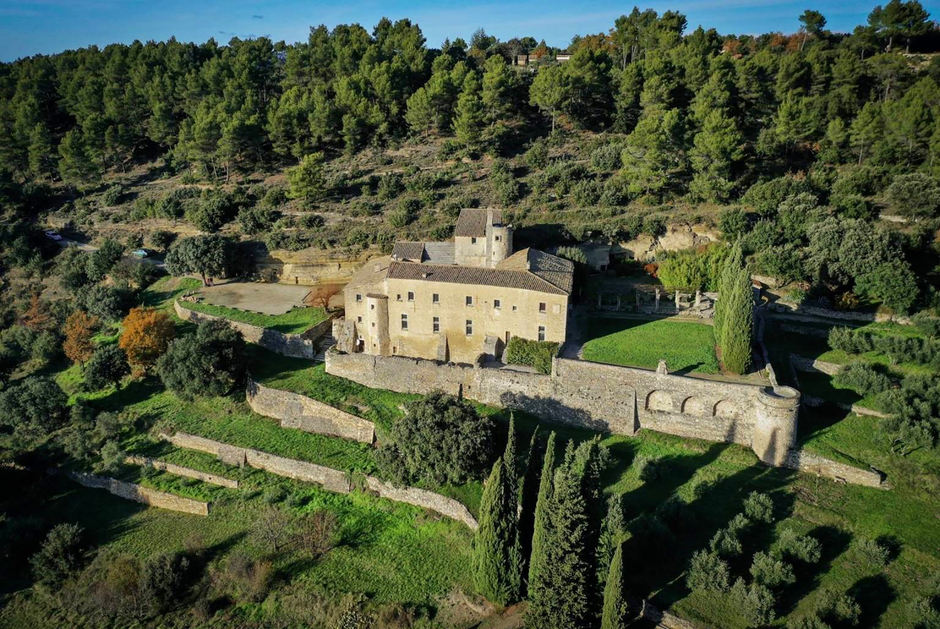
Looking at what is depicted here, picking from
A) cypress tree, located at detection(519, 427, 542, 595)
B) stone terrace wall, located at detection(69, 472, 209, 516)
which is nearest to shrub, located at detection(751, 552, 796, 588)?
cypress tree, located at detection(519, 427, 542, 595)

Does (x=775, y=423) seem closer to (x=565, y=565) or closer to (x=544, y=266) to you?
(x=565, y=565)

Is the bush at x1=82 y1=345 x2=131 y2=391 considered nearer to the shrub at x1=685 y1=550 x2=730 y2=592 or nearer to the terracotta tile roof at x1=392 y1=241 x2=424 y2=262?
the terracotta tile roof at x1=392 y1=241 x2=424 y2=262

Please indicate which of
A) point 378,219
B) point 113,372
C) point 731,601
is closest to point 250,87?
point 378,219

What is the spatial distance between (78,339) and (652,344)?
114ft

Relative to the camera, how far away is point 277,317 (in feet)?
131

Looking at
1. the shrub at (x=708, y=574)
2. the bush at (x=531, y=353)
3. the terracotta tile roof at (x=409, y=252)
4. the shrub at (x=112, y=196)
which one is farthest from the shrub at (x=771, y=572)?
the shrub at (x=112, y=196)

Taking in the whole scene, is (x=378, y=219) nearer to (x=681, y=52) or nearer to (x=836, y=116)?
(x=681, y=52)

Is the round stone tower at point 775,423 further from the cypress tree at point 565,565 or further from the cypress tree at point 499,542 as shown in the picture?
the cypress tree at point 499,542

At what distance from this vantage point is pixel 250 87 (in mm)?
69875

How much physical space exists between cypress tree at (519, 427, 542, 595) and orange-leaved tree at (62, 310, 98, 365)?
1217 inches

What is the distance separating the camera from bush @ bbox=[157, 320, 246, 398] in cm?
3319

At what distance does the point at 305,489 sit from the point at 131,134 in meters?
57.3

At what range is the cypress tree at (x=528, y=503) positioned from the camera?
22.3 m

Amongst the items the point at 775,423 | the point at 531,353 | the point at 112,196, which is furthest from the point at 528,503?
the point at 112,196
